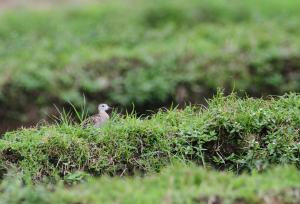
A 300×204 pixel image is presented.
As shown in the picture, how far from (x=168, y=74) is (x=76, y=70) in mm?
1507

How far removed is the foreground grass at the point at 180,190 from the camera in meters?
6.38

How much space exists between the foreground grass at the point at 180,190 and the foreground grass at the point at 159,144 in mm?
1127

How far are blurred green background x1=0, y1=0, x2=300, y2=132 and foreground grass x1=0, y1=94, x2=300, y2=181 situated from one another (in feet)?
12.0

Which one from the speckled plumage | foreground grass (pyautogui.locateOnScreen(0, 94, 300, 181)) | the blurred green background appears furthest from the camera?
the blurred green background

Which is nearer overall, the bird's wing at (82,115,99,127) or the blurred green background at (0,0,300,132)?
the bird's wing at (82,115,99,127)

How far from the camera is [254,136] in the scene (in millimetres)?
8211

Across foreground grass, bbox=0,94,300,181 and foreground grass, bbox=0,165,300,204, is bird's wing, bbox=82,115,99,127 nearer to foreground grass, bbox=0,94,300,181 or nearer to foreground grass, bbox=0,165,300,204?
foreground grass, bbox=0,94,300,181

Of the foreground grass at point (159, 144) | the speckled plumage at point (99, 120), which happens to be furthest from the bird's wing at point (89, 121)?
the foreground grass at point (159, 144)

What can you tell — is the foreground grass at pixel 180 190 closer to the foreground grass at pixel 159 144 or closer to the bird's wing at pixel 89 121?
the foreground grass at pixel 159 144

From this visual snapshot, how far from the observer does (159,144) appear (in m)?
8.14

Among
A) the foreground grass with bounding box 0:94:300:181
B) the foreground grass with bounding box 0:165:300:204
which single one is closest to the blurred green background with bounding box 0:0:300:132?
the foreground grass with bounding box 0:94:300:181

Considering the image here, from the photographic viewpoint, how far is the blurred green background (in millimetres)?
12750

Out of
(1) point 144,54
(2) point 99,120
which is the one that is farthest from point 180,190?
(1) point 144,54

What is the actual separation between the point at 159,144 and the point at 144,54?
224 inches
